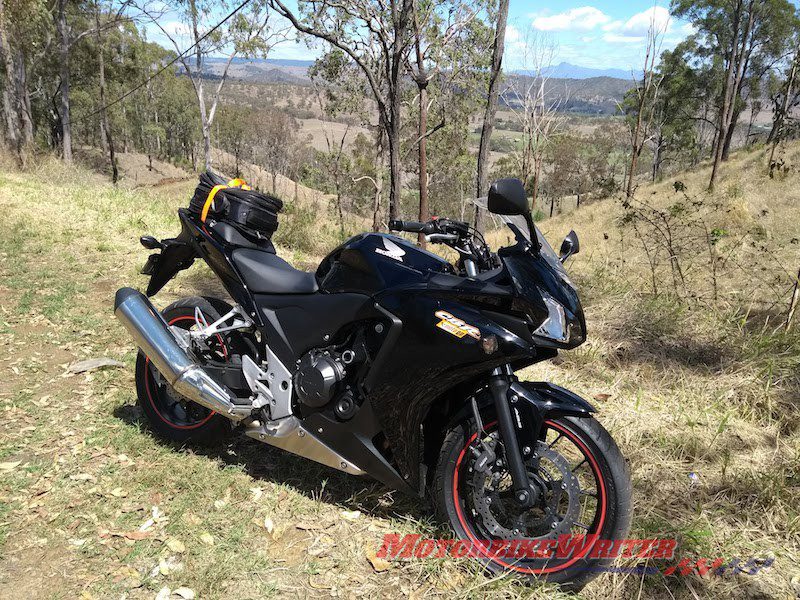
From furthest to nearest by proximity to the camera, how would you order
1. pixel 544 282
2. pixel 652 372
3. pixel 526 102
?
pixel 526 102, pixel 652 372, pixel 544 282

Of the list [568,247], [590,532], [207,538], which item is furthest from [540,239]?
[207,538]

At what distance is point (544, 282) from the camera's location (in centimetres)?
206

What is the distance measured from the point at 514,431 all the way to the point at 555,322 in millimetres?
460

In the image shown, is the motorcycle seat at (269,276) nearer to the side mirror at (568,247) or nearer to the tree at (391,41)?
the side mirror at (568,247)

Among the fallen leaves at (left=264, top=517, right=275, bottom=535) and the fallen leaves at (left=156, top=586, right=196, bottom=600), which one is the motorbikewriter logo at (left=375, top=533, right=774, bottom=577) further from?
the fallen leaves at (left=156, top=586, right=196, bottom=600)

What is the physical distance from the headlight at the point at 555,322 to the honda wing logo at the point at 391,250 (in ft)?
2.12

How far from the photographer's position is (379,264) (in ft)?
7.79

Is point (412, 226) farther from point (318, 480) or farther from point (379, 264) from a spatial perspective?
point (318, 480)

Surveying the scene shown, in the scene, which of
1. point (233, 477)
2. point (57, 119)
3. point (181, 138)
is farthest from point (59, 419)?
point (181, 138)

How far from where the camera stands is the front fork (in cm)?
214

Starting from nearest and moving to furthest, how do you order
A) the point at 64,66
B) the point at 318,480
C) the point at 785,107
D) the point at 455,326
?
the point at 455,326 < the point at 318,480 < the point at 785,107 < the point at 64,66

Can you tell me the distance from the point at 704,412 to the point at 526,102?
68.1 ft

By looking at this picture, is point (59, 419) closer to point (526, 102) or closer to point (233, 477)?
point (233, 477)

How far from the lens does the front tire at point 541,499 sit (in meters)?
2.13
